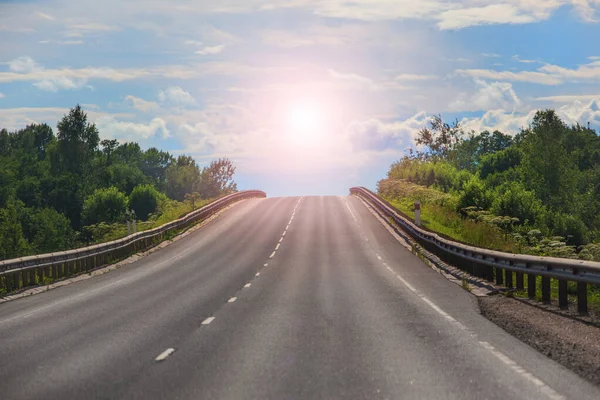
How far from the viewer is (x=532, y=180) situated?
102 m

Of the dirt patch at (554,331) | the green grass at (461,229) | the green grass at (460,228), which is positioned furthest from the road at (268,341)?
the green grass at (461,229)

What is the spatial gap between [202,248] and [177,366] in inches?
973

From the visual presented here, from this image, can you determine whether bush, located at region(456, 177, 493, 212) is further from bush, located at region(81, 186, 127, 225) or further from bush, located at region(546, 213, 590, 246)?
bush, located at region(81, 186, 127, 225)

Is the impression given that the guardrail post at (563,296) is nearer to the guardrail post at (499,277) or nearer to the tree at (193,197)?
the guardrail post at (499,277)

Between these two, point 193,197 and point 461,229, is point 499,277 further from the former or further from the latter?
point 193,197

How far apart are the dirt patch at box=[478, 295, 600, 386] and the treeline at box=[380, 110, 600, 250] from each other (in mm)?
19042

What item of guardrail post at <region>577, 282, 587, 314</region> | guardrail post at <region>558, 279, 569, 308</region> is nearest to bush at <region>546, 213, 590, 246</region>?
guardrail post at <region>558, 279, 569, 308</region>

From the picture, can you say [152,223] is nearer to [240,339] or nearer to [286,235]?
[286,235]

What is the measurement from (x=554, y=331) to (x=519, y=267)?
5.22m

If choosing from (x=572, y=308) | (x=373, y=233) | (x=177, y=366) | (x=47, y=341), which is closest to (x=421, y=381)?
(x=177, y=366)

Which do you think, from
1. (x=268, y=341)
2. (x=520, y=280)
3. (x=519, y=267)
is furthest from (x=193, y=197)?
(x=268, y=341)

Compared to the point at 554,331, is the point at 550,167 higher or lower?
higher

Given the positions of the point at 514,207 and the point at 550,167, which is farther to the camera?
the point at 550,167

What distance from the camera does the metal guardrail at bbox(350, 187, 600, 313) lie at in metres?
13.7
